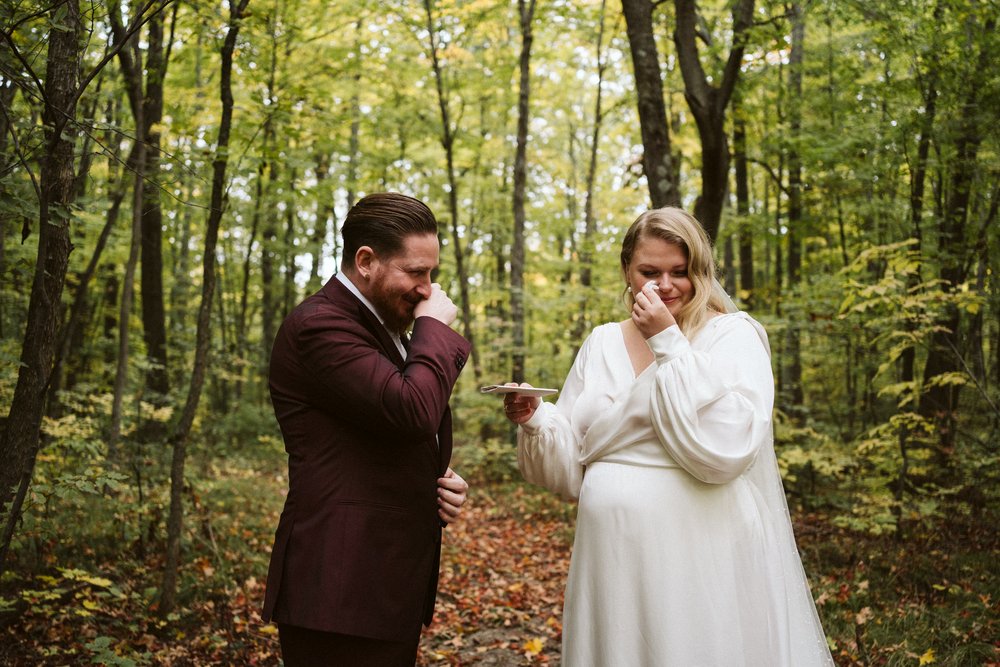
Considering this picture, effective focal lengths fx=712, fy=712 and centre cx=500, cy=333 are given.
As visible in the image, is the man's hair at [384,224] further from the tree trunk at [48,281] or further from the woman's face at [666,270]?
the tree trunk at [48,281]

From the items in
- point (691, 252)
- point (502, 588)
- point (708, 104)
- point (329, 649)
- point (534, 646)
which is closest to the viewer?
point (329, 649)

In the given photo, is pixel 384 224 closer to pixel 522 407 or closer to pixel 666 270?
pixel 522 407

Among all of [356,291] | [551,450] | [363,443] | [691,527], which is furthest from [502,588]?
[356,291]

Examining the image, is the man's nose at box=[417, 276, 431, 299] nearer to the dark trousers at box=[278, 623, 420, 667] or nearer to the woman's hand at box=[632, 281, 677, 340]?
the woman's hand at box=[632, 281, 677, 340]

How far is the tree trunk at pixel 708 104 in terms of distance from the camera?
5.91 meters

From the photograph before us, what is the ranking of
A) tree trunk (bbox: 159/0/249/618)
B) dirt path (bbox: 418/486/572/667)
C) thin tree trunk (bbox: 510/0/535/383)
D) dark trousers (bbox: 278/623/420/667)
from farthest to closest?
thin tree trunk (bbox: 510/0/535/383)
dirt path (bbox: 418/486/572/667)
tree trunk (bbox: 159/0/249/618)
dark trousers (bbox: 278/623/420/667)

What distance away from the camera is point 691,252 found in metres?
2.84

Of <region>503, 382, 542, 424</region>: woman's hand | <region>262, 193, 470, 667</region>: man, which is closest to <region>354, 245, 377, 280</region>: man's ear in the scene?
<region>262, 193, 470, 667</region>: man

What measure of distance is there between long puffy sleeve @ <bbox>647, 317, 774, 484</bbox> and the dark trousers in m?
1.18

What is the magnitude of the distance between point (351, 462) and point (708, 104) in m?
4.94

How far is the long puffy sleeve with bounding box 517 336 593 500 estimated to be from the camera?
9.66 feet

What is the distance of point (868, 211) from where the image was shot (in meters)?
9.87

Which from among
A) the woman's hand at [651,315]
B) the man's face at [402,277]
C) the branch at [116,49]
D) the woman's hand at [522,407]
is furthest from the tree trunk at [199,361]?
the woman's hand at [651,315]

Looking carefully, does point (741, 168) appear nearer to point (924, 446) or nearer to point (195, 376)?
point (924, 446)
